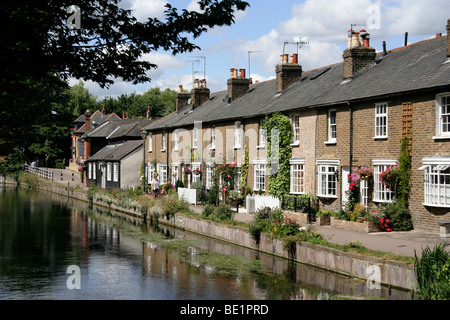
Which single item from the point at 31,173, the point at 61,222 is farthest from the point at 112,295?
the point at 31,173

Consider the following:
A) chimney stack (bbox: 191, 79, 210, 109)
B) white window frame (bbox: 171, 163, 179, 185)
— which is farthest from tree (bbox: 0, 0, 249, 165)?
chimney stack (bbox: 191, 79, 210, 109)

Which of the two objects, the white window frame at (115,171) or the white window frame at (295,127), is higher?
the white window frame at (295,127)

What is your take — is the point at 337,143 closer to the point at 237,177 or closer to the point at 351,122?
the point at 351,122

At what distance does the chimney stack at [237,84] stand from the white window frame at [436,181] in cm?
1960

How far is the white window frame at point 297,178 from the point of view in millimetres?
26094

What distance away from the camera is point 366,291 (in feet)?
44.4

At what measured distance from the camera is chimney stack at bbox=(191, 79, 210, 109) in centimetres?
4295

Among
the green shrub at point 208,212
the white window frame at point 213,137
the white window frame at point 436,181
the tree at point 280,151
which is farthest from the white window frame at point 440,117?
the white window frame at point 213,137

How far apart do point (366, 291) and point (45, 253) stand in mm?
13772

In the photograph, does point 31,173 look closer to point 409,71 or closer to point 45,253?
point 45,253

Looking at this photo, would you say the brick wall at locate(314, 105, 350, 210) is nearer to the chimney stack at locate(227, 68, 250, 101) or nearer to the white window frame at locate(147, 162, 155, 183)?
the chimney stack at locate(227, 68, 250, 101)

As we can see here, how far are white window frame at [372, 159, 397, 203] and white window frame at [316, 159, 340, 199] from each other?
2.32m

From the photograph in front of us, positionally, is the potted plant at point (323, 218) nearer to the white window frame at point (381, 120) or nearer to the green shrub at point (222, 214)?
the white window frame at point (381, 120)

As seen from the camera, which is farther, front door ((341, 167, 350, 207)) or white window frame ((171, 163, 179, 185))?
white window frame ((171, 163, 179, 185))
